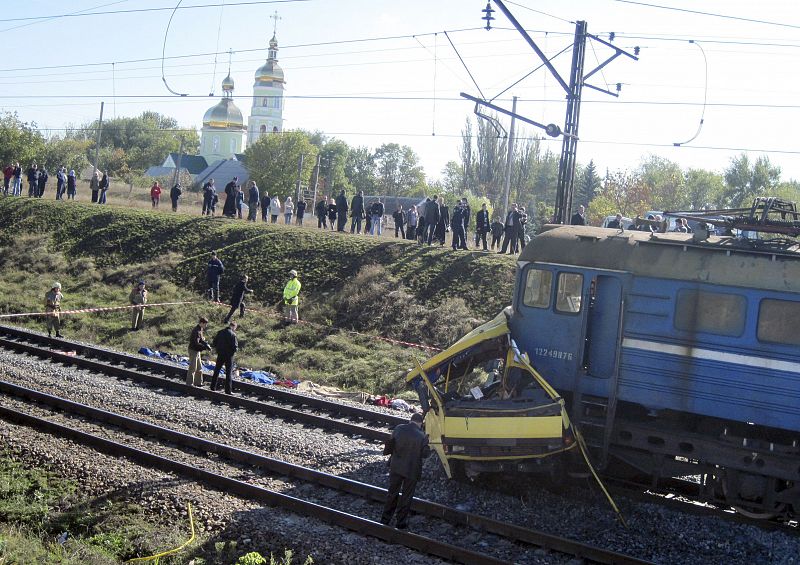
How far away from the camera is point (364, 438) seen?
50.3ft

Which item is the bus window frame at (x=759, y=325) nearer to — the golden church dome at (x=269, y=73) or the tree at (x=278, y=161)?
the tree at (x=278, y=161)

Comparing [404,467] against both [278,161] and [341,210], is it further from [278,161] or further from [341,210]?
[278,161]

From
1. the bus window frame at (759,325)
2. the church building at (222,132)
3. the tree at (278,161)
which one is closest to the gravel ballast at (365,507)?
the bus window frame at (759,325)

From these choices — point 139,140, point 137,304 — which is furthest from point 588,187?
point 139,140

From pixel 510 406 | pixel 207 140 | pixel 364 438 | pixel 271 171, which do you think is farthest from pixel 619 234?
pixel 207 140

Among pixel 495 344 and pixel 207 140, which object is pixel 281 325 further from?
pixel 207 140

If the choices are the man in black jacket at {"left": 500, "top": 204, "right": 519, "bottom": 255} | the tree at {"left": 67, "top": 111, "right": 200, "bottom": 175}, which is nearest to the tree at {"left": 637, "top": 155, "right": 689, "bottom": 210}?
the man in black jacket at {"left": 500, "top": 204, "right": 519, "bottom": 255}

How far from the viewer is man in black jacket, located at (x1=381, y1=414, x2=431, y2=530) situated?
11.0m

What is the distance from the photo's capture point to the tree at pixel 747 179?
7925 cm

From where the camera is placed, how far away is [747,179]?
80500mm

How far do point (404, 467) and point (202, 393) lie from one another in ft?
26.9

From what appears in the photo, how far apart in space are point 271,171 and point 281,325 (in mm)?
54839

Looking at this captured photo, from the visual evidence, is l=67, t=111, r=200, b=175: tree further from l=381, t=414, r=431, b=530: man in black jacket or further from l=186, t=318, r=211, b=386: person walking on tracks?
l=381, t=414, r=431, b=530: man in black jacket

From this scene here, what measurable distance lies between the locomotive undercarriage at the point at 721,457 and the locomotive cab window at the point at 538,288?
7.07 ft
